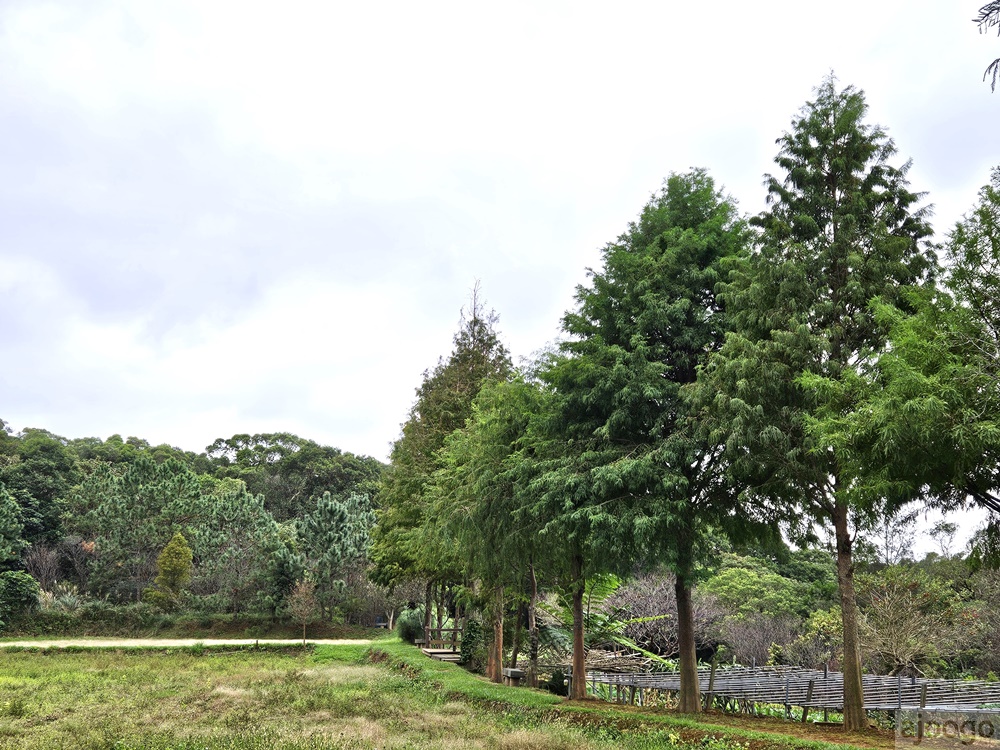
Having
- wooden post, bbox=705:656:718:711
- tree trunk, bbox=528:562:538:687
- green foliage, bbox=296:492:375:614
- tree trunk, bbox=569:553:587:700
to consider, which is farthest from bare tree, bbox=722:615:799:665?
green foliage, bbox=296:492:375:614

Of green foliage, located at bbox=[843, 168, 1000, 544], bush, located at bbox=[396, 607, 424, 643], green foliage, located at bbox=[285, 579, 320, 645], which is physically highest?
green foliage, located at bbox=[843, 168, 1000, 544]

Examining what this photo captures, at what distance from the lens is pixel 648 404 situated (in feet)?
50.8

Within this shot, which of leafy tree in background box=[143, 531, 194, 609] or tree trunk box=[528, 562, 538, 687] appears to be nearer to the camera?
tree trunk box=[528, 562, 538, 687]

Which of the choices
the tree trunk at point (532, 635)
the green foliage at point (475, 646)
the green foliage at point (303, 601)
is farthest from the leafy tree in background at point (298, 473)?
the tree trunk at point (532, 635)

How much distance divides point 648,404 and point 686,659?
551cm

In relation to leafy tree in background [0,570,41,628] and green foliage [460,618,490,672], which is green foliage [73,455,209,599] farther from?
green foliage [460,618,490,672]

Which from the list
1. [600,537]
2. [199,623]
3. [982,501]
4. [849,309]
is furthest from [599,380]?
[199,623]

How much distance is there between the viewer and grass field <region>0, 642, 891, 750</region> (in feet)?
39.0

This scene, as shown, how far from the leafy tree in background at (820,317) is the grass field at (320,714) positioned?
4.13 m

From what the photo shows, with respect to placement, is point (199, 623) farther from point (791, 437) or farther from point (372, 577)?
point (791, 437)

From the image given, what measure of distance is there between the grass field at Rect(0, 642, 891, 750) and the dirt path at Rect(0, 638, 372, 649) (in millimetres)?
10882

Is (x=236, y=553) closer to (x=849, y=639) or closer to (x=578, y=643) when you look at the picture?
(x=578, y=643)

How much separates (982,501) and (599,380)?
718cm

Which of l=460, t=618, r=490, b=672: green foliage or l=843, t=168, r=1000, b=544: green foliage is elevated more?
l=843, t=168, r=1000, b=544: green foliage
